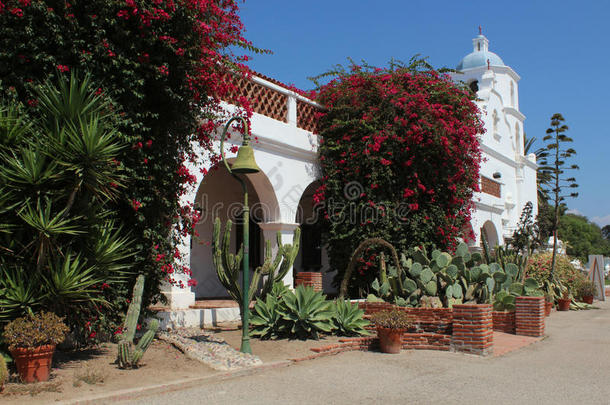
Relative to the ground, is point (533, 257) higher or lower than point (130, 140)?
lower

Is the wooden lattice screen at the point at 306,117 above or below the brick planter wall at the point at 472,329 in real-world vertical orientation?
above

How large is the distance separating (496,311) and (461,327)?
3.24 meters

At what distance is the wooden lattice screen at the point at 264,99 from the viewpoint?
447 inches

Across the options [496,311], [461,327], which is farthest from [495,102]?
[461,327]

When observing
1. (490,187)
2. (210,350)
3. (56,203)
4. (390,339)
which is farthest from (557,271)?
(56,203)

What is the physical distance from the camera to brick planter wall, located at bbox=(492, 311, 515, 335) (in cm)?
1128

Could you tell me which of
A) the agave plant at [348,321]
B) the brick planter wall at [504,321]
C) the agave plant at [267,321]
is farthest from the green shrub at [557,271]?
the agave plant at [267,321]

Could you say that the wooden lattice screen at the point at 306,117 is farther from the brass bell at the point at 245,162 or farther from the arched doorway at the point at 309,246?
the brass bell at the point at 245,162

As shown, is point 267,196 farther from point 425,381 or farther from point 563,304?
point 563,304

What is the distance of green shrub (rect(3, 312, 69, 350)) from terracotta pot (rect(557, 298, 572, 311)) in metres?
16.3

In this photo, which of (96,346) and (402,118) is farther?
(402,118)

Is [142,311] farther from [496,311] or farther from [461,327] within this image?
[496,311]

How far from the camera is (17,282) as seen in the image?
6371 mm

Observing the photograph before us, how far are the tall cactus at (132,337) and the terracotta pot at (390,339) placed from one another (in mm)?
3598
